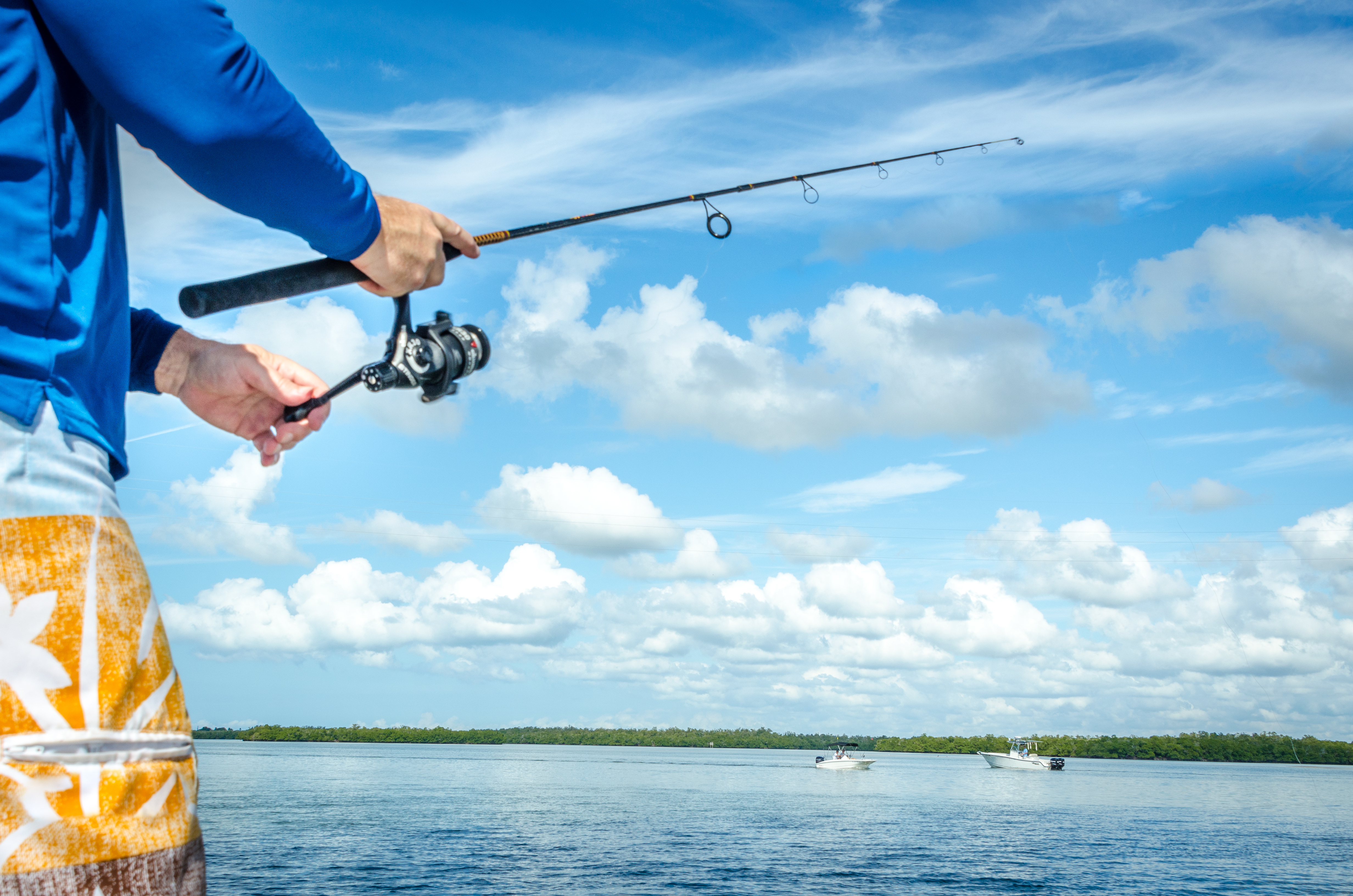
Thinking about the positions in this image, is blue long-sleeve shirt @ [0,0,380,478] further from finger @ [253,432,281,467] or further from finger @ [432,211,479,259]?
finger @ [253,432,281,467]

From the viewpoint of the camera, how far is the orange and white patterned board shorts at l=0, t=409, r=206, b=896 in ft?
3.55

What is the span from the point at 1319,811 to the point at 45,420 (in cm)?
13497

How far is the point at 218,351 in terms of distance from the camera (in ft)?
6.84

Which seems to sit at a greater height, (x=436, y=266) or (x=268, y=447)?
(x=436, y=266)

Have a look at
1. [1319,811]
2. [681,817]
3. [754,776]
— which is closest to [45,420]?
[681,817]

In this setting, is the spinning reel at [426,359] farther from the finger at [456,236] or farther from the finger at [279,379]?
the finger at [456,236]

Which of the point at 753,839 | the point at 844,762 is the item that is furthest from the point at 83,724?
the point at 844,762

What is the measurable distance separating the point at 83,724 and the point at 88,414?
0.39m

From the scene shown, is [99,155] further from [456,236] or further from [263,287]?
[263,287]

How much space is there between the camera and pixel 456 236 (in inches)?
79.3

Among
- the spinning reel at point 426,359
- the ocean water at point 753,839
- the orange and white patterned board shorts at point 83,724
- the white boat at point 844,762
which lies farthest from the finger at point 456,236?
the white boat at point 844,762

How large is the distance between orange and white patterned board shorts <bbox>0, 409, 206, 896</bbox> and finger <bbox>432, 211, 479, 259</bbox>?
2.94 feet

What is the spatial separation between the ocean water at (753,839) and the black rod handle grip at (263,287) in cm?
2077

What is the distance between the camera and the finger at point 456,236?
6.28 ft
